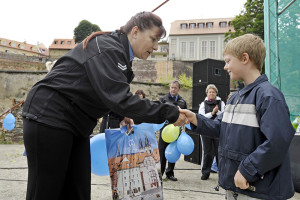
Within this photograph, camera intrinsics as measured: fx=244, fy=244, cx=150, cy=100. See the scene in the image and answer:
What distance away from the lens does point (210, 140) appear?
16.3 feet

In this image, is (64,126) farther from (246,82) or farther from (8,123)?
(8,123)

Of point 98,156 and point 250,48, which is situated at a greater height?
point 250,48

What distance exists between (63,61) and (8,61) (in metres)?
30.3

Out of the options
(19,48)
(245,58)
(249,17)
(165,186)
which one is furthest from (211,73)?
(19,48)

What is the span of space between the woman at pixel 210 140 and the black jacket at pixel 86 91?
3.50 m

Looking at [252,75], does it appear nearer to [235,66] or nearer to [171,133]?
[235,66]

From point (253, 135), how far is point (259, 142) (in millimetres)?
53

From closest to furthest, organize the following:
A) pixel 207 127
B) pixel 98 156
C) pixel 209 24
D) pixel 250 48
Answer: pixel 250 48, pixel 207 127, pixel 98 156, pixel 209 24

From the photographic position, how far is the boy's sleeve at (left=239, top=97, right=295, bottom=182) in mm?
1320

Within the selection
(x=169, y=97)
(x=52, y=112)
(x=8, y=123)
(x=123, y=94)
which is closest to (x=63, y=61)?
(x=52, y=112)

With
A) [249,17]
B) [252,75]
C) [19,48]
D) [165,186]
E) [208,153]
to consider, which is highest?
[19,48]

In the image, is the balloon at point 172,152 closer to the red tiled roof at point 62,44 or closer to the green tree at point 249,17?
the green tree at point 249,17

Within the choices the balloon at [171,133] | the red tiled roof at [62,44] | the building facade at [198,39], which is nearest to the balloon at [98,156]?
the balloon at [171,133]

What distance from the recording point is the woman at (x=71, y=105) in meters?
1.42
